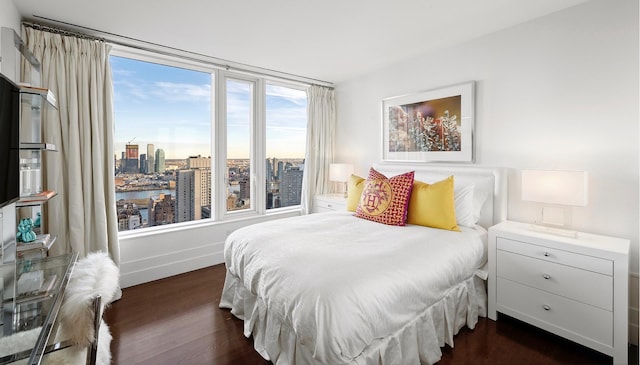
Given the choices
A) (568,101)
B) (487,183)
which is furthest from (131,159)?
(568,101)

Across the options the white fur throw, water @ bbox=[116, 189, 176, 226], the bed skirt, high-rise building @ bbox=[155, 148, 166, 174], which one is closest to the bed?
the bed skirt

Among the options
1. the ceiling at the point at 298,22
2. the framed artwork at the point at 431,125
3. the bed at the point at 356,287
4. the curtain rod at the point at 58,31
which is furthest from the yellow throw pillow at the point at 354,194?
the curtain rod at the point at 58,31

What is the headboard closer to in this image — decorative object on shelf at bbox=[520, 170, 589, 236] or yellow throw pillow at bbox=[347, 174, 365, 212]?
decorative object on shelf at bbox=[520, 170, 589, 236]

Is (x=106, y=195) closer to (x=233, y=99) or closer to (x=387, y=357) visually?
(x=233, y=99)

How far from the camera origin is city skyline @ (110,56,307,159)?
3.13 meters

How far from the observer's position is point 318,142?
4.45 metres

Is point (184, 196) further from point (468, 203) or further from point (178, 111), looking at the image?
point (468, 203)

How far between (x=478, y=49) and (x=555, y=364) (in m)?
2.63

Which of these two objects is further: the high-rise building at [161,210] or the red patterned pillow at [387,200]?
the high-rise building at [161,210]

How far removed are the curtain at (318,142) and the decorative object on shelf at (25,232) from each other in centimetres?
292

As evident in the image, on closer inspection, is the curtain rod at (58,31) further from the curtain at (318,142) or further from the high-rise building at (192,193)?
the curtain at (318,142)

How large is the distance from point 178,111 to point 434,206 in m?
2.95

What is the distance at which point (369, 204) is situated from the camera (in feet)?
9.13

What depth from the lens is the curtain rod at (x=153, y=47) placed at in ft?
8.34
